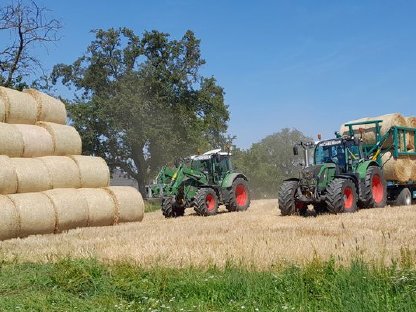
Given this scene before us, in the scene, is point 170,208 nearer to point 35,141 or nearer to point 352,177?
point 35,141

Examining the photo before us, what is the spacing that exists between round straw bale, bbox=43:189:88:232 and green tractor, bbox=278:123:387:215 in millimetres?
5330

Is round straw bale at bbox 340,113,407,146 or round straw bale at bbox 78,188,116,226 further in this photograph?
round straw bale at bbox 340,113,407,146

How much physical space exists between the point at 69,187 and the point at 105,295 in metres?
8.99

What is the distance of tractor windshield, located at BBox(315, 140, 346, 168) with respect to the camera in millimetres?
15484

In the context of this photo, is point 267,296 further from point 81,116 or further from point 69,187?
point 81,116

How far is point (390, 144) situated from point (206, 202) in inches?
240

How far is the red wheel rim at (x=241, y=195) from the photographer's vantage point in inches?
736

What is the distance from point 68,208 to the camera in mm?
13414

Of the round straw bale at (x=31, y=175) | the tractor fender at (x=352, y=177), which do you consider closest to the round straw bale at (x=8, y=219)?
the round straw bale at (x=31, y=175)

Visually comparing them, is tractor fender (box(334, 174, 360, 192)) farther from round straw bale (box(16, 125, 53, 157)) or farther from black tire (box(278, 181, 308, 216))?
round straw bale (box(16, 125, 53, 157))

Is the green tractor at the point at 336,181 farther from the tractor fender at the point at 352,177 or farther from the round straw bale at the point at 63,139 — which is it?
the round straw bale at the point at 63,139

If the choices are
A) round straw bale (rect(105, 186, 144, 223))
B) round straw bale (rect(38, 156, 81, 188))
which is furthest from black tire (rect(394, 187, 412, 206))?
round straw bale (rect(38, 156, 81, 188))

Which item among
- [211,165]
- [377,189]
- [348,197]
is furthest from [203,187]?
[377,189]

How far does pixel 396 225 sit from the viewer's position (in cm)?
1067
